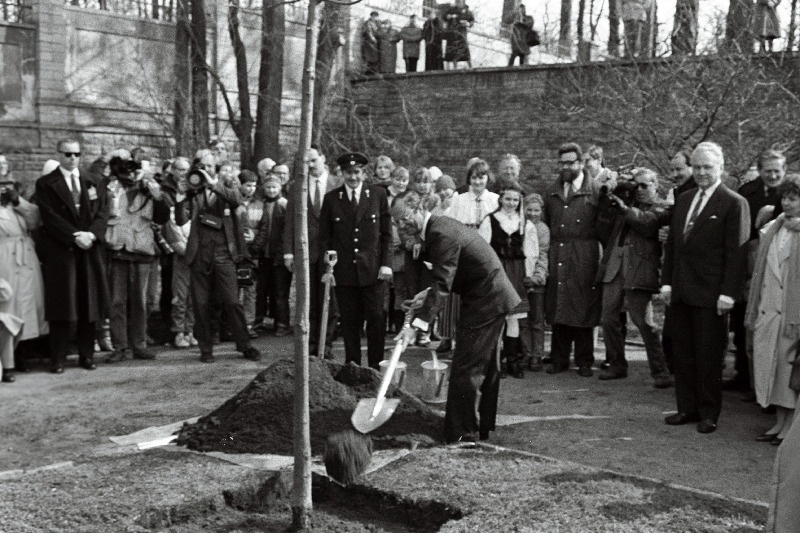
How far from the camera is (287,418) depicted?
7098 mm

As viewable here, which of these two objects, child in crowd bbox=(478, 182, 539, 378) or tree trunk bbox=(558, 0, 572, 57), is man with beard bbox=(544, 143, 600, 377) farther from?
tree trunk bbox=(558, 0, 572, 57)

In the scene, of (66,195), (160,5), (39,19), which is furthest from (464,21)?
(66,195)

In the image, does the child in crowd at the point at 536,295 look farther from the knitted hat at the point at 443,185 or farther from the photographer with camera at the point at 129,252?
the photographer with camera at the point at 129,252

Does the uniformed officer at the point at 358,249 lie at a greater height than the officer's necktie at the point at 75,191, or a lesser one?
lesser

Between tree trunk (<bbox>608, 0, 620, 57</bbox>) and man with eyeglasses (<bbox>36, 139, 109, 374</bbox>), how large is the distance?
1131cm

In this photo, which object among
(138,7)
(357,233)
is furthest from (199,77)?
(357,233)

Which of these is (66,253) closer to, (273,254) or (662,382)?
(273,254)

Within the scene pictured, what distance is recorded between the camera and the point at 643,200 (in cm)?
936

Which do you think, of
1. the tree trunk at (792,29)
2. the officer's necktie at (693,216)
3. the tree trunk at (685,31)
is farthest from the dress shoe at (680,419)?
the tree trunk at (792,29)

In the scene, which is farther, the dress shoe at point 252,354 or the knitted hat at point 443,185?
the knitted hat at point 443,185

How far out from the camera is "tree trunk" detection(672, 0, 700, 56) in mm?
15266

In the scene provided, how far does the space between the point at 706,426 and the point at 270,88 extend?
15.9 m

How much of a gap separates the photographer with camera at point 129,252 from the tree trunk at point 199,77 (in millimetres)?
11427

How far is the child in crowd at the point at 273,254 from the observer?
12.4 m
